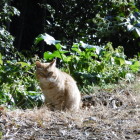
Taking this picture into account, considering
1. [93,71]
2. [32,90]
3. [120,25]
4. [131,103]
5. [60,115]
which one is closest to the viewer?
[60,115]

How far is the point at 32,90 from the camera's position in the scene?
561 cm

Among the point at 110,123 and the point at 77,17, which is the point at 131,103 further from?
the point at 77,17

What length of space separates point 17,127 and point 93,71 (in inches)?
122

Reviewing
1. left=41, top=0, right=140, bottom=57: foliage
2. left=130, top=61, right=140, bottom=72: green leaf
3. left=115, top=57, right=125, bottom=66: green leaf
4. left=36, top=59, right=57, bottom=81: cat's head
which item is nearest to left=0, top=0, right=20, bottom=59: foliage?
left=41, top=0, right=140, bottom=57: foliage

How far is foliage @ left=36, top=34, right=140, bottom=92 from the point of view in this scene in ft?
21.0

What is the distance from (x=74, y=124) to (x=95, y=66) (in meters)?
2.87

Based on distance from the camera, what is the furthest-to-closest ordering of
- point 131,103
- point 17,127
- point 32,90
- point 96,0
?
point 96,0 < point 32,90 < point 131,103 < point 17,127

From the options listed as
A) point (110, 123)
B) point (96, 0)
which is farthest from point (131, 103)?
point (96, 0)

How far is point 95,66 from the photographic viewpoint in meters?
6.67

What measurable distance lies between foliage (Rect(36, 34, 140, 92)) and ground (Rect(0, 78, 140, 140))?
5.25 feet

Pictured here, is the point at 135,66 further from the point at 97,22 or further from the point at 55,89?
the point at 97,22

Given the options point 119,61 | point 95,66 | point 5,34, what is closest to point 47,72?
point 95,66

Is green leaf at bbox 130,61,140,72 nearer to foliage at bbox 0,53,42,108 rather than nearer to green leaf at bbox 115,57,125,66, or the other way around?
green leaf at bbox 115,57,125,66

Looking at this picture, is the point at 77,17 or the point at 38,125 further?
the point at 77,17
